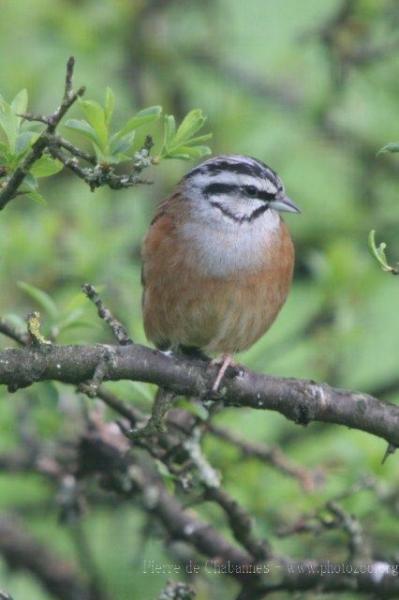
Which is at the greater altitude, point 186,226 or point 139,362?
point 186,226

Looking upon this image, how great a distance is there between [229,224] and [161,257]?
0.35 m

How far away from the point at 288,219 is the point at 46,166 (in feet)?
14.0

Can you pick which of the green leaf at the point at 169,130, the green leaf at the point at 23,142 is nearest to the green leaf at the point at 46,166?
the green leaf at the point at 23,142

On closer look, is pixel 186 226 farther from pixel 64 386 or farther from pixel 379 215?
pixel 379 215

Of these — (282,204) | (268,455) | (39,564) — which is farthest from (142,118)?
(39,564)

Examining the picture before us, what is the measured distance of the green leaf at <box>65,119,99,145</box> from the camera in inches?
130

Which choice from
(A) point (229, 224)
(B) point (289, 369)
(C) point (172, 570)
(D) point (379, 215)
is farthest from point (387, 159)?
(C) point (172, 570)

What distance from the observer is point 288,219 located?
7.47 meters

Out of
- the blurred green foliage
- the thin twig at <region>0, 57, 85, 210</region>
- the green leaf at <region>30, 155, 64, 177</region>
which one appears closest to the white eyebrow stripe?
the blurred green foliage

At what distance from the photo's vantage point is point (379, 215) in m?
7.29

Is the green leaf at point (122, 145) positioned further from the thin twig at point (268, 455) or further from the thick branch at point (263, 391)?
the thin twig at point (268, 455)

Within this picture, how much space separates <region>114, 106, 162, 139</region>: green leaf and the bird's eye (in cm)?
173

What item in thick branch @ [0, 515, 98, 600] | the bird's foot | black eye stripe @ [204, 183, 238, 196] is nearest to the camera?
the bird's foot

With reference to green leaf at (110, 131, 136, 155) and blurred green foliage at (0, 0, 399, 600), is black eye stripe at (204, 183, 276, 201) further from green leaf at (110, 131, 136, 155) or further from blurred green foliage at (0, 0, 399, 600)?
green leaf at (110, 131, 136, 155)
